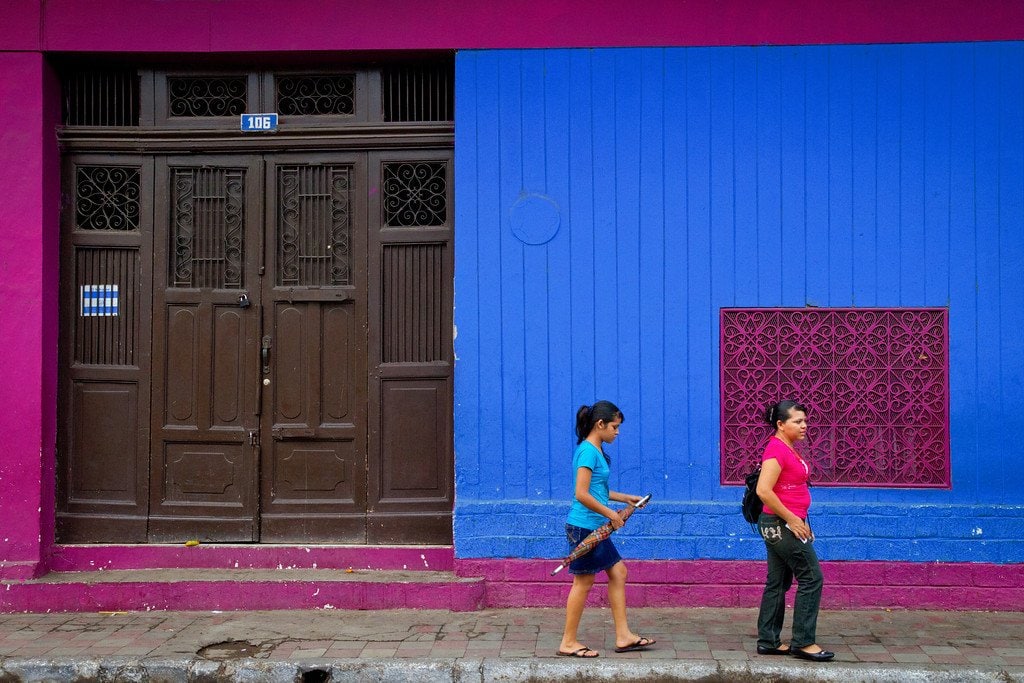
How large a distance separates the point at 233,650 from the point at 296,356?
2181 millimetres

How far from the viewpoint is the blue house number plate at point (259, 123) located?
7176 millimetres

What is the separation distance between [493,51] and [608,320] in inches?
78.9

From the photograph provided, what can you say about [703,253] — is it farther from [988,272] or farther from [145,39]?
[145,39]

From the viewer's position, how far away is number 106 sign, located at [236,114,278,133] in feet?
23.5

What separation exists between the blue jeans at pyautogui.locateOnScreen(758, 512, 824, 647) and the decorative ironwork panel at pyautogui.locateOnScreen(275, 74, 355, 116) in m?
4.13

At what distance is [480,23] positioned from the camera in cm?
693

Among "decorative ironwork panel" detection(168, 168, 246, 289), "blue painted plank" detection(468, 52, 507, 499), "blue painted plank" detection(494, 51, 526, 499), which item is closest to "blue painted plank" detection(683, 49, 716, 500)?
"blue painted plank" detection(494, 51, 526, 499)

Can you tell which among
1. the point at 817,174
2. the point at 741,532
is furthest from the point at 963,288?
the point at 741,532

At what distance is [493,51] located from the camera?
695cm

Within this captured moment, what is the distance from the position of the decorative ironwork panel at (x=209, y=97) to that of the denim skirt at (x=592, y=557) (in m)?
3.99

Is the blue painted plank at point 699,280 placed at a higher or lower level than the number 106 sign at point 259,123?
lower

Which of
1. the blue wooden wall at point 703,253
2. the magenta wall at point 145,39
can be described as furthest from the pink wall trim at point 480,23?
the blue wooden wall at point 703,253

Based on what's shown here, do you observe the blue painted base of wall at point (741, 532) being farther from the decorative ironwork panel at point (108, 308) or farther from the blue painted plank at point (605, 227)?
the decorative ironwork panel at point (108, 308)

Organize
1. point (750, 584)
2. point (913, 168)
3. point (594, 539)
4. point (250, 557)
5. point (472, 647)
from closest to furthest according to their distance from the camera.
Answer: point (594, 539), point (472, 647), point (750, 584), point (913, 168), point (250, 557)
